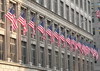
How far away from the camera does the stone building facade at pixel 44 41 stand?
154 feet

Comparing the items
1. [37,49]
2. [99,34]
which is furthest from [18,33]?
[99,34]

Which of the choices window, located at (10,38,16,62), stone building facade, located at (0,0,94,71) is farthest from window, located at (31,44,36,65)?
window, located at (10,38,16,62)

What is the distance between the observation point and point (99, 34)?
11862 cm

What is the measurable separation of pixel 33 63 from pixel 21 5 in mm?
8823

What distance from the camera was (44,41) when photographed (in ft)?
191

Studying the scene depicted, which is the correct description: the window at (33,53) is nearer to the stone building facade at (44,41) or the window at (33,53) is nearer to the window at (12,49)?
the stone building facade at (44,41)

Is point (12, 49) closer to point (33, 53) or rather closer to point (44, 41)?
point (33, 53)

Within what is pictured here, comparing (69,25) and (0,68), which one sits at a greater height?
(69,25)

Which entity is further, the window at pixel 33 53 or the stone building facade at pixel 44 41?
the window at pixel 33 53

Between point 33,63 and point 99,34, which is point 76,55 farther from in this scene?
point 99,34

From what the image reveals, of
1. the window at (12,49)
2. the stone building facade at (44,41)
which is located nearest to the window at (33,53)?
the stone building facade at (44,41)

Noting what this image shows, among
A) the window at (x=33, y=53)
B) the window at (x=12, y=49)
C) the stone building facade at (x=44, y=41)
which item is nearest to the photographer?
the stone building facade at (x=44, y=41)

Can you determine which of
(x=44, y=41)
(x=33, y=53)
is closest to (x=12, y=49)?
(x=33, y=53)

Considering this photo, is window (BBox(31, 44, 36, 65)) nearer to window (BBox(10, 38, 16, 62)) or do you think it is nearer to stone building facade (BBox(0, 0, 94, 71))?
stone building facade (BBox(0, 0, 94, 71))
